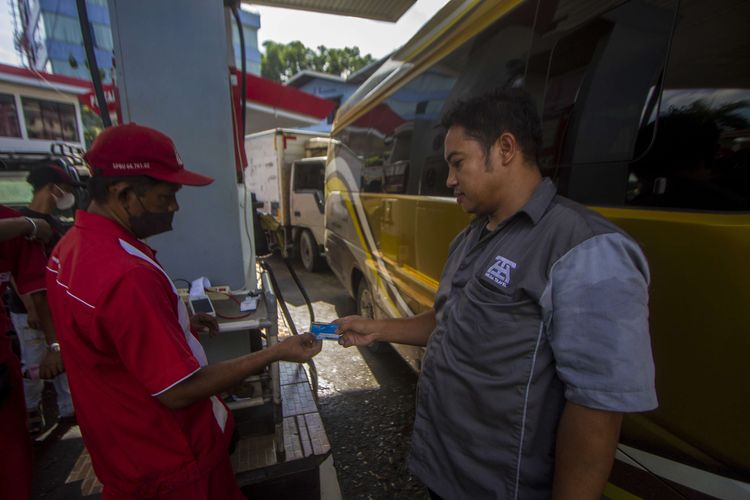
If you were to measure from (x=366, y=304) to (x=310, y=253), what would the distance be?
3.92 metres

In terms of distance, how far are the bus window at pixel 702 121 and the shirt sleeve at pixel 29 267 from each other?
3.22 meters

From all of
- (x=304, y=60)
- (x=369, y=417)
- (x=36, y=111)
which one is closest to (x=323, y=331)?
(x=369, y=417)

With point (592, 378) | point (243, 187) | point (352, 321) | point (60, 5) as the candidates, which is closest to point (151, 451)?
point (352, 321)

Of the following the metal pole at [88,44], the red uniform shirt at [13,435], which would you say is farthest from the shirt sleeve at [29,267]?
the metal pole at [88,44]

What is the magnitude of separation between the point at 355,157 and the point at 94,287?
12.4ft

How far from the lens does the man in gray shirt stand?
2.62 ft

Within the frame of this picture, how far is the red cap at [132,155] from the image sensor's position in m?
1.14

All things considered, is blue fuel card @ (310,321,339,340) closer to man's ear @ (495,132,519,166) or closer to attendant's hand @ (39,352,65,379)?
man's ear @ (495,132,519,166)

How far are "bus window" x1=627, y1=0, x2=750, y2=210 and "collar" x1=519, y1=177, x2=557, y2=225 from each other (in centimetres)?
40

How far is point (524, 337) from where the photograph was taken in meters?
0.92

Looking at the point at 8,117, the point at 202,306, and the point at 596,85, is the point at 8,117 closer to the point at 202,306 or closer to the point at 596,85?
the point at 202,306

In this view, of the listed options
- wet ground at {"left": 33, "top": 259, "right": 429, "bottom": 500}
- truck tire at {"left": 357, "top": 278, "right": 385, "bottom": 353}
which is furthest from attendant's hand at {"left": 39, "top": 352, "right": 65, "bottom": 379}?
truck tire at {"left": 357, "top": 278, "right": 385, "bottom": 353}

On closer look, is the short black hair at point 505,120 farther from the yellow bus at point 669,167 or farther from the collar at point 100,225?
the collar at point 100,225

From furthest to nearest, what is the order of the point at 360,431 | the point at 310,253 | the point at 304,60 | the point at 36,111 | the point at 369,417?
the point at 304,60 → the point at 36,111 → the point at 310,253 → the point at 369,417 → the point at 360,431
